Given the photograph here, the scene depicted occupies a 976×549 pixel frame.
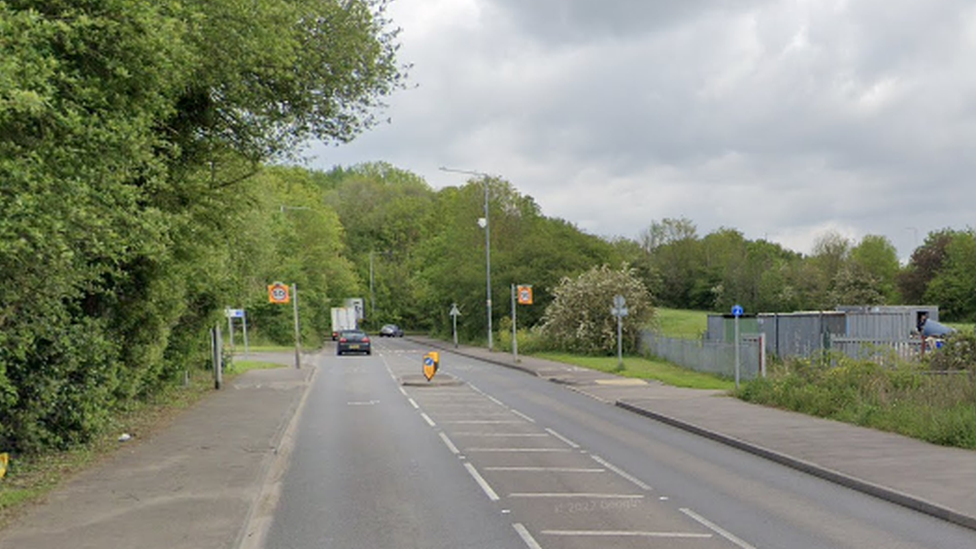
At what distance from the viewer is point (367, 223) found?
344ft

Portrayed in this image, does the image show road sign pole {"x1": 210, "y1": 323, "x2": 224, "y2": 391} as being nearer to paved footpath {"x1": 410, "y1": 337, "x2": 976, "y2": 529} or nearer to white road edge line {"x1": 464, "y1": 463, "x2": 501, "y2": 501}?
paved footpath {"x1": 410, "y1": 337, "x2": 976, "y2": 529}

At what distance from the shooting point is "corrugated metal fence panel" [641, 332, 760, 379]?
2630 cm

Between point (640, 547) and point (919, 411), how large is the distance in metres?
9.31

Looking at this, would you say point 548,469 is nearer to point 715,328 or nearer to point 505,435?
point 505,435

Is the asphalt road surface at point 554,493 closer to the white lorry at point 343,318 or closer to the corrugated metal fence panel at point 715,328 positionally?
the corrugated metal fence panel at point 715,328

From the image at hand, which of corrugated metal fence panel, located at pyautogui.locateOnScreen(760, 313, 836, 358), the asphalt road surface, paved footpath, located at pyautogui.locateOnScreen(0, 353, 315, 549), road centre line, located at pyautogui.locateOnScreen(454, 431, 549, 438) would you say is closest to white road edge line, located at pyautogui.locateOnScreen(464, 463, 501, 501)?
the asphalt road surface

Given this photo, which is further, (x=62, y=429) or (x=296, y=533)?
(x=62, y=429)

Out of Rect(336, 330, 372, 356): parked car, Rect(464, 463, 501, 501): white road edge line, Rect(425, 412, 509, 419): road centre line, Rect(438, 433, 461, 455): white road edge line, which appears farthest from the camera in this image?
Rect(336, 330, 372, 356): parked car

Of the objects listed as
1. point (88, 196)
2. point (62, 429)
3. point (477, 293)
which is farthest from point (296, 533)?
point (477, 293)

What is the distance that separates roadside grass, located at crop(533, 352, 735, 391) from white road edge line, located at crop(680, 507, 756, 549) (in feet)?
50.6

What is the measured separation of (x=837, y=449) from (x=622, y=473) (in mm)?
3803

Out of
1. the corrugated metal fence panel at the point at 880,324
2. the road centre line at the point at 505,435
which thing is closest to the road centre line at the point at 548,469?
the road centre line at the point at 505,435

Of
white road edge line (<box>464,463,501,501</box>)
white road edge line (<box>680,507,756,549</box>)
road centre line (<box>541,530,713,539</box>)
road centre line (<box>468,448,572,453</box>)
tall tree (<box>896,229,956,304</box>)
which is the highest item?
tall tree (<box>896,229,956,304</box>)

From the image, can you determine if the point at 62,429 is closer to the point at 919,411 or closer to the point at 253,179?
the point at 253,179
